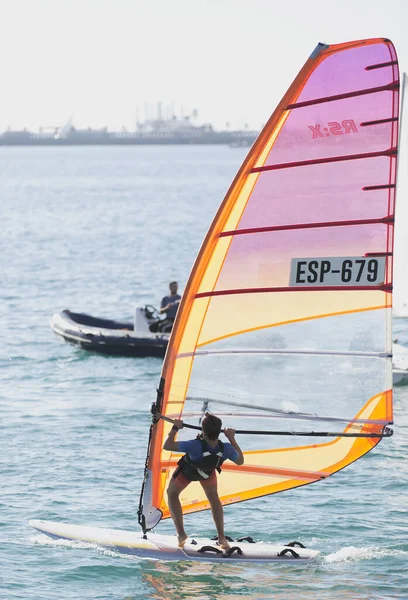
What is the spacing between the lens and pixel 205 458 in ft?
29.1

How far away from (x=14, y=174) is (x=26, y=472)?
121 meters

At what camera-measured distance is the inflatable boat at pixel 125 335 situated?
20.6 meters

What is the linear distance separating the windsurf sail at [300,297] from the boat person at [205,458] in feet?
0.96

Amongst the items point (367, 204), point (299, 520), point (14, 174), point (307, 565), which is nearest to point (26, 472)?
point (299, 520)

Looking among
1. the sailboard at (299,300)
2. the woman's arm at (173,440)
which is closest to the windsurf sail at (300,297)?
the sailboard at (299,300)

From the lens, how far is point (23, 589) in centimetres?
970

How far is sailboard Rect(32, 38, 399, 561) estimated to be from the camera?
8.59 m

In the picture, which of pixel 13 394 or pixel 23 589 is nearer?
pixel 23 589

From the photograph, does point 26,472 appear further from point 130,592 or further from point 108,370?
point 108,370

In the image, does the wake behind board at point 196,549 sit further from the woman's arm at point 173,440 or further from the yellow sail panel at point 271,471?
the woman's arm at point 173,440

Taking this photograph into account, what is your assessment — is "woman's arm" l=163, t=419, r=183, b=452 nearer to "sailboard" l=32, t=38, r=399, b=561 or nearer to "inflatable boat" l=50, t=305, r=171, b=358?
"sailboard" l=32, t=38, r=399, b=561

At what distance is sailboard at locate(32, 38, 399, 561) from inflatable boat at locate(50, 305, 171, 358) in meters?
11.0

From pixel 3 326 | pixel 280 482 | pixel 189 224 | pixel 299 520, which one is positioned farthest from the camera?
pixel 189 224

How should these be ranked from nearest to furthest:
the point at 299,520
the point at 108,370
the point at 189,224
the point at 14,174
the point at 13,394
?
the point at 299,520, the point at 13,394, the point at 108,370, the point at 189,224, the point at 14,174
